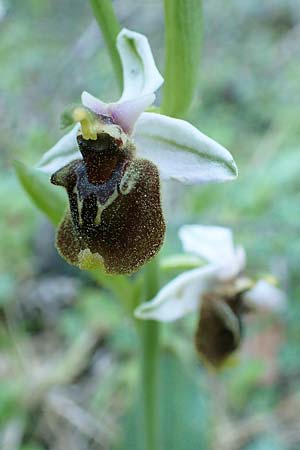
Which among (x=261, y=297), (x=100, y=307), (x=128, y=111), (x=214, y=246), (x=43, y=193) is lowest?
(x=100, y=307)

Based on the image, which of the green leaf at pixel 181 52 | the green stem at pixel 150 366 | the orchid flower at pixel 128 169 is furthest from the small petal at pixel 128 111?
the green stem at pixel 150 366

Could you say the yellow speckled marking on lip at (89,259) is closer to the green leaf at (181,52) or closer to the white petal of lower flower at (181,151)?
the white petal of lower flower at (181,151)

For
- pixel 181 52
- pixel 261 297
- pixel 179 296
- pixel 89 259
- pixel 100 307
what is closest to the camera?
pixel 89 259

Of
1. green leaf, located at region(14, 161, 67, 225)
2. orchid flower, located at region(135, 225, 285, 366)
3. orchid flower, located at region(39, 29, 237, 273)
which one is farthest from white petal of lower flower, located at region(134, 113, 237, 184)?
orchid flower, located at region(135, 225, 285, 366)

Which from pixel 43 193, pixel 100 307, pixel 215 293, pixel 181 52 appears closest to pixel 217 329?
pixel 215 293

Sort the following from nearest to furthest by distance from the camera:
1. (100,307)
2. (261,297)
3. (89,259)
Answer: (89,259), (261,297), (100,307)

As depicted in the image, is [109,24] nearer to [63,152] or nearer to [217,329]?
[63,152]
